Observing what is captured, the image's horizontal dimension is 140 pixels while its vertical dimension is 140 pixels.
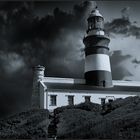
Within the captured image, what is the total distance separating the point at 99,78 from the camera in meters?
23.0

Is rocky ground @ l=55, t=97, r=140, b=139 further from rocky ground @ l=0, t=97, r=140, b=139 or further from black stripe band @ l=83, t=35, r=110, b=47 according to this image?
black stripe band @ l=83, t=35, r=110, b=47

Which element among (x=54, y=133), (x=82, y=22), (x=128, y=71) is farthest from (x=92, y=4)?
(x=54, y=133)

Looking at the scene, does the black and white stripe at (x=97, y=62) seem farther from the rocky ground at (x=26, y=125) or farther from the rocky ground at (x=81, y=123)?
the rocky ground at (x=26, y=125)

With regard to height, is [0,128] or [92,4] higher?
[92,4]

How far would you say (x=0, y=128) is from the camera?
17.4 m

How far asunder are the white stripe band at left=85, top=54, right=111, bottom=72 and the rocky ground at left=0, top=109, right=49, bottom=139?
5.47 metres

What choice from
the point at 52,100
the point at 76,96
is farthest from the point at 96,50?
the point at 52,100

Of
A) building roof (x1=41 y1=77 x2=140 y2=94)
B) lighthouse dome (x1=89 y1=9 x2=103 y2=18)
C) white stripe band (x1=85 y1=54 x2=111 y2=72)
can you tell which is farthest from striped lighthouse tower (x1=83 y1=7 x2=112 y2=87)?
building roof (x1=41 y1=77 x2=140 y2=94)

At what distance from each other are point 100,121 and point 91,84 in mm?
8439

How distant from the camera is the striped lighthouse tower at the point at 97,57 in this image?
2306cm

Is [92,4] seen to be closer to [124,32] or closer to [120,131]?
[124,32]

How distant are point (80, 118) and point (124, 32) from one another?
9515 mm

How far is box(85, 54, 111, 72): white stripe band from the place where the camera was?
2314cm

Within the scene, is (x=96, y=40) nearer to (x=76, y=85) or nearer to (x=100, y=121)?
(x=76, y=85)
